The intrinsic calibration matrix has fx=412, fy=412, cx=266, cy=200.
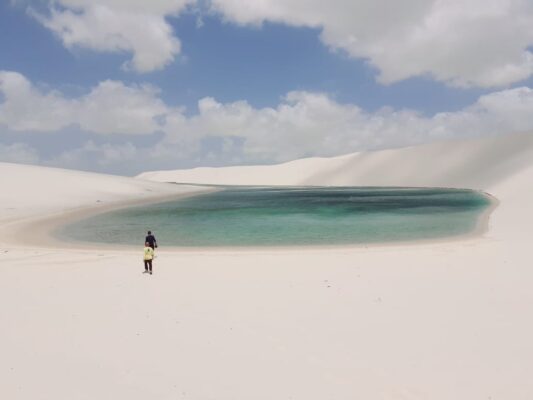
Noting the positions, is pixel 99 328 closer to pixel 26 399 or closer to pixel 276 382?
pixel 26 399

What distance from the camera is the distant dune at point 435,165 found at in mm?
111625

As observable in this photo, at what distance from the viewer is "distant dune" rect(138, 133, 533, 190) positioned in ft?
366

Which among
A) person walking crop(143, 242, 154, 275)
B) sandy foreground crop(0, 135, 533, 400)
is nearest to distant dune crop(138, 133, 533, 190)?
sandy foreground crop(0, 135, 533, 400)

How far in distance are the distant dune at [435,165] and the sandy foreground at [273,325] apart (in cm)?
9082

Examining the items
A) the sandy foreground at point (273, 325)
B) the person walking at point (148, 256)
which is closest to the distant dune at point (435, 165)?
the sandy foreground at point (273, 325)

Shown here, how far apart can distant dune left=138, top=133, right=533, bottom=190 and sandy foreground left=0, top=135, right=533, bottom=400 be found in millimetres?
90815

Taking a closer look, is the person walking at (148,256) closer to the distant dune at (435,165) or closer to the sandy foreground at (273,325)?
the sandy foreground at (273,325)

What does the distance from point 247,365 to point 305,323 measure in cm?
223

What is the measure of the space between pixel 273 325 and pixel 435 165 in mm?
150728

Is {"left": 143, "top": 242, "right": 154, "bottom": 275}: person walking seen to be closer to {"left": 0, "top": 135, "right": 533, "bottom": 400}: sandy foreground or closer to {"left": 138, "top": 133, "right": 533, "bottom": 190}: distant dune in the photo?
{"left": 0, "top": 135, "right": 533, "bottom": 400}: sandy foreground

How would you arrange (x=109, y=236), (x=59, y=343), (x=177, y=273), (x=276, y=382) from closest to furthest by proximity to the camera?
(x=276, y=382), (x=59, y=343), (x=177, y=273), (x=109, y=236)

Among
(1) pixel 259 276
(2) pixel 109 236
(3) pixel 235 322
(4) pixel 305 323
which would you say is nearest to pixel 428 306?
(4) pixel 305 323

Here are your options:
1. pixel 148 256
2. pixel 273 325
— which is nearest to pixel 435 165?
→ pixel 148 256

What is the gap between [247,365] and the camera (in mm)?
6906
